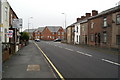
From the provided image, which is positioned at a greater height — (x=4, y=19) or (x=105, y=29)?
(x=4, y=19)

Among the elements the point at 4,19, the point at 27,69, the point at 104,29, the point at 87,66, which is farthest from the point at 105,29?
the point at 27,69

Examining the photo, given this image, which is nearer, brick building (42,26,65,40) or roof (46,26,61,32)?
brick building (42,26,65,40)

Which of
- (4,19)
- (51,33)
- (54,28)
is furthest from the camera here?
(54,28)

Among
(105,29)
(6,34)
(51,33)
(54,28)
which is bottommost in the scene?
(6,34)

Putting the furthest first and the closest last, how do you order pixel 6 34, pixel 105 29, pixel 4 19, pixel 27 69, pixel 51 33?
1. pixel 51 33
2. pixel 105 29
3. pixel 4 19
4. pixel 6 34
5. pixel 27 69

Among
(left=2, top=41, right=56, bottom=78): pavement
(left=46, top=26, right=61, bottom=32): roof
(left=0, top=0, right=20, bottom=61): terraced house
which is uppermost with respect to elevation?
(left=46, top=26, right=61, bottom=32): roof

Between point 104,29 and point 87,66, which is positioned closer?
point 87,66

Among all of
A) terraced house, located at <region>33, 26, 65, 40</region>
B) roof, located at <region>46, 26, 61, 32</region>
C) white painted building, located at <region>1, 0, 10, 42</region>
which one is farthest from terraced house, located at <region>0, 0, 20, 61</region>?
roof, located at <region>46, 26, 61, 32</region>

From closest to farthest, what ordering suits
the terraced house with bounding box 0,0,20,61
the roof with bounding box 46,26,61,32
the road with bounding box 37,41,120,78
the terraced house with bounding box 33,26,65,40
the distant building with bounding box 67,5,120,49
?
the road with bounding box 37,41,120,78 → the terraced house with bounding box 0,0,20,61 → the distant building with bounding box 67,5,120,49 → the terraced house with bounding box 33,26,65,40 → the roof with bounding box 46,26,61,32

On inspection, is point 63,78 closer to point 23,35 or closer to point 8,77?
point 8,77

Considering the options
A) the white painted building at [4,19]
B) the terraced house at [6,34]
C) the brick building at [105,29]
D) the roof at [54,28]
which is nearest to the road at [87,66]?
the terraced house at [6,34]

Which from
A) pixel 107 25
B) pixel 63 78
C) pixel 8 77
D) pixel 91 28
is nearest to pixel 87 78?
pixel 63 78

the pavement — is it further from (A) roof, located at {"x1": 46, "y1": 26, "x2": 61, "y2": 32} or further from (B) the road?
(A) roof, located at {"x1": 46, "y1": 26, "x2": 61, "y2": 32}

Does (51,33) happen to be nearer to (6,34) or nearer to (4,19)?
(4,19)
